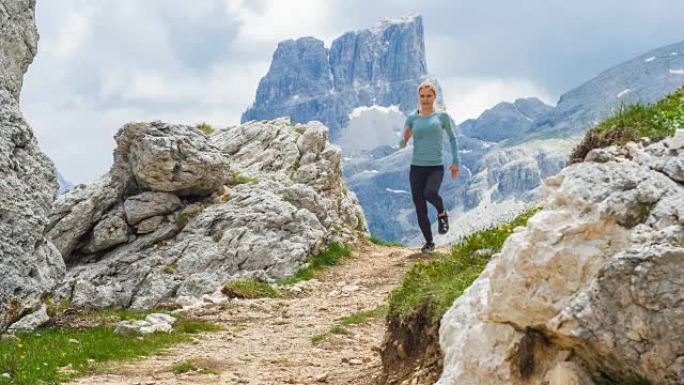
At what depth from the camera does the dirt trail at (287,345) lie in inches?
450

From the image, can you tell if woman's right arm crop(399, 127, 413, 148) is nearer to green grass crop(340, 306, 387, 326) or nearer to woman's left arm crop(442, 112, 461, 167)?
woman's left arm crop(442, 112, 461, 167)

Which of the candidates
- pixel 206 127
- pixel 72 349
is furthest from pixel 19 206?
pixel 206 127

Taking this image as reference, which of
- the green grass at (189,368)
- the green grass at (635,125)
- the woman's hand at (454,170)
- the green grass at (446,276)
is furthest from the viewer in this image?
the woman's hand at (454,170)

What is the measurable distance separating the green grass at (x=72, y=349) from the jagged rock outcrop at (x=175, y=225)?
5.06m

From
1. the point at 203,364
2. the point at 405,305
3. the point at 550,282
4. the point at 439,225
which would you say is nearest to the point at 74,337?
the point at 203,364

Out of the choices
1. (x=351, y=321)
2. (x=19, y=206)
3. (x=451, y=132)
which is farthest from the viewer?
(x=451, y=132)

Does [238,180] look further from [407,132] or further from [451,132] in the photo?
[451,132]

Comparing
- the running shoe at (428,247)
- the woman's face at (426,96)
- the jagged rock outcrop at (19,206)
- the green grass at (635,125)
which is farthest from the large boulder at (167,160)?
the green grass at (635,125)

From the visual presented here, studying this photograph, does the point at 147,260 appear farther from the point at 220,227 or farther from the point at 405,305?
the point at 405,305

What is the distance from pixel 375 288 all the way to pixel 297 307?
280cm

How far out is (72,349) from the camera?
13.2 metres

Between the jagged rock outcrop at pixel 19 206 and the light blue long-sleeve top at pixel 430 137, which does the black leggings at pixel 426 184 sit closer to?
the light blue long-sleeve top at pixel 430 137

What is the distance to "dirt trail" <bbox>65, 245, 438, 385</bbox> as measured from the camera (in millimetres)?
11430

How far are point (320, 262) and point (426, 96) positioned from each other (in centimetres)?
809
